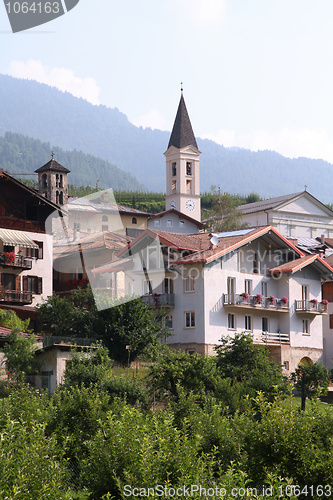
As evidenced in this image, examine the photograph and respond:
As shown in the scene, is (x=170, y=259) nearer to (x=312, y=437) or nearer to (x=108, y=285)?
(x=108, y=285)

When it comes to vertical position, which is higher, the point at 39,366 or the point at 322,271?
the point at 322,271

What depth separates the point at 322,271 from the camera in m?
55.9

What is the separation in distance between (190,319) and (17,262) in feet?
40.7

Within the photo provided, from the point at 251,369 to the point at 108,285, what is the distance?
1648cm

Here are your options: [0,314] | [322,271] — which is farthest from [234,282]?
[0,314]

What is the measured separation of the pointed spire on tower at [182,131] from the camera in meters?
97.9

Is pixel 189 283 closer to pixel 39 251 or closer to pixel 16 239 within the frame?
pixel 39 251

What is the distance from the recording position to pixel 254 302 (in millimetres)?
51156

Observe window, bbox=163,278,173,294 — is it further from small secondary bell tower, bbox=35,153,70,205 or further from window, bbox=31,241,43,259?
small secondary bell tower, bbox=35,153,70,205

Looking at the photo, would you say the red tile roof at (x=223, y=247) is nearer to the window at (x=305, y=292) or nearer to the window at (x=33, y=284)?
the window at (x=305, y=292)

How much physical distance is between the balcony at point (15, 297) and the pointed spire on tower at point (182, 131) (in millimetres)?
48124

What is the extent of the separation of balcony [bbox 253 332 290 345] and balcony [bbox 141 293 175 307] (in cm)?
588

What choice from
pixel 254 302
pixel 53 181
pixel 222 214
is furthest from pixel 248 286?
pixel 53 181

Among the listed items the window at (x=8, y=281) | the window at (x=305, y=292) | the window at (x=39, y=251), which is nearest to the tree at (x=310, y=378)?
the window at (x=305, y=292)
